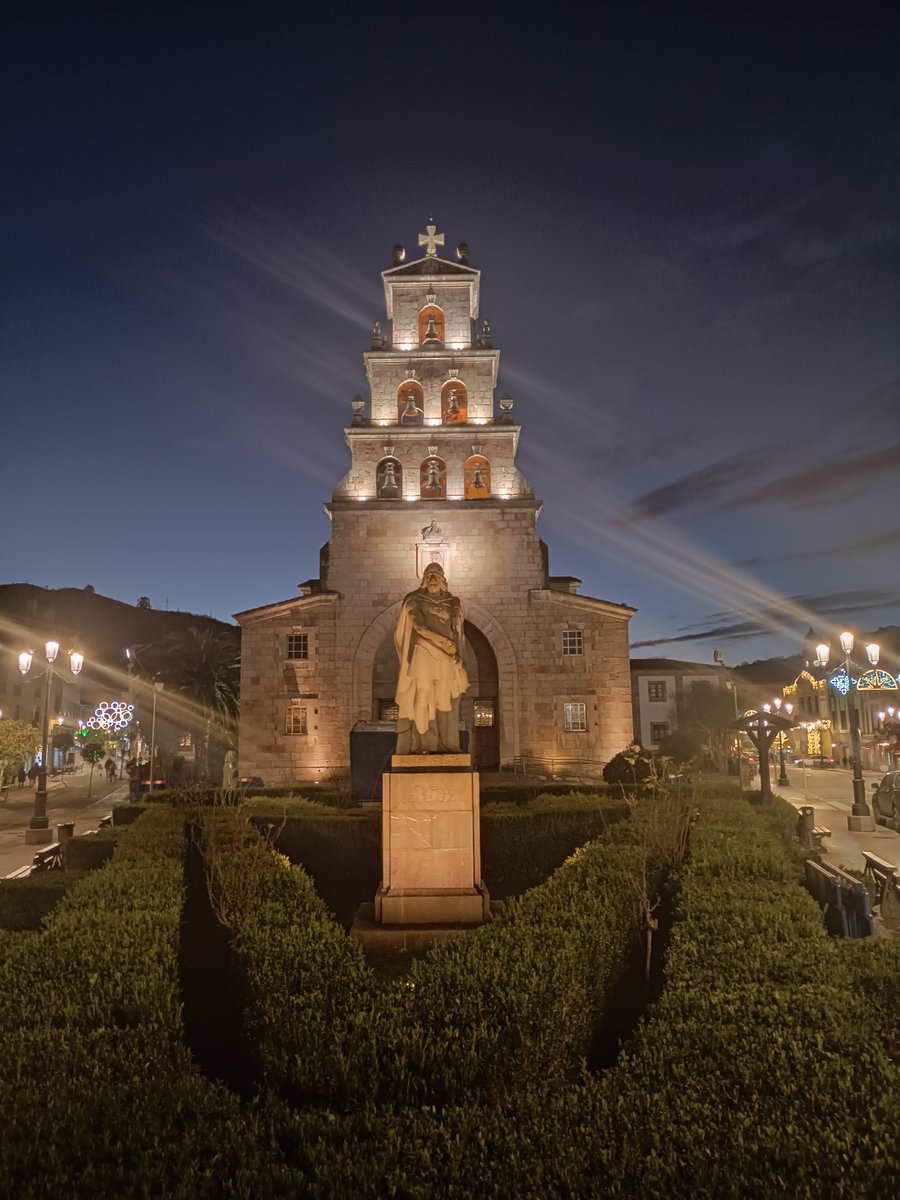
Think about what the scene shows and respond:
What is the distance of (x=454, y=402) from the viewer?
3312 centimetres

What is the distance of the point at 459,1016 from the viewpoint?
4.69 metres

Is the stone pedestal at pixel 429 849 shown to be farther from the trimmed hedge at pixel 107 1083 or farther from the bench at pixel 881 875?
the bench at pixel 881 875

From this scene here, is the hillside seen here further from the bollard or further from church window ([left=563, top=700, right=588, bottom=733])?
the bollard

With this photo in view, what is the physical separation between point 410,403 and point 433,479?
11.3 feet

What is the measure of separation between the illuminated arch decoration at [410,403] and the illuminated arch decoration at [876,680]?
19353 millimetres

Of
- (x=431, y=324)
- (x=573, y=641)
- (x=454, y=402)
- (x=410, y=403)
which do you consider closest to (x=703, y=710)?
(x=573, y=641)

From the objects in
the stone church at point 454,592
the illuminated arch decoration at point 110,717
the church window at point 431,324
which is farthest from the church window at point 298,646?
the church window at point 431,324

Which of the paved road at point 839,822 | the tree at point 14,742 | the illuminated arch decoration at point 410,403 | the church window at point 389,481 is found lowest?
the paved road at point 839,822

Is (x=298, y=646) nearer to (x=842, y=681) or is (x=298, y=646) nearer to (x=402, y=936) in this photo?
(x=842, y=681)

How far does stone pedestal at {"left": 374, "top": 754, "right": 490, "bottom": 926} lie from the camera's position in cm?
884

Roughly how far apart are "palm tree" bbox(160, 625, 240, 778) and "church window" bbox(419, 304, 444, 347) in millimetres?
17565

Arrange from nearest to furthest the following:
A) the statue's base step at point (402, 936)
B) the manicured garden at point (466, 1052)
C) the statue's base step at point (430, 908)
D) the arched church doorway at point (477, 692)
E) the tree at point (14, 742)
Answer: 1. the manicured garden at point (466, 1052)
2. the statue's base step at point (402, 936)
3. the statue's base step at point (430, 908)
4. the tree at point (14, 742)
5. the arched church doorway at point (477, 692)

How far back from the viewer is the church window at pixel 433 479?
32.2 meters

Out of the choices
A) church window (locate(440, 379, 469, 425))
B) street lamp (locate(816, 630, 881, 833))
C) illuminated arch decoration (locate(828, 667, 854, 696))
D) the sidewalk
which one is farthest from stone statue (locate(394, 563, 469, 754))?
church window (locate(440, 379, 469, 425))
